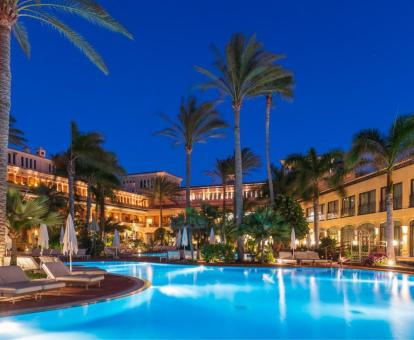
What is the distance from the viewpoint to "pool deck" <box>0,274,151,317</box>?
1089 cm

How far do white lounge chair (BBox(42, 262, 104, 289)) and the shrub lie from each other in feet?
41.8

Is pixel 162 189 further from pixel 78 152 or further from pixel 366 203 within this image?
pixel 366 203

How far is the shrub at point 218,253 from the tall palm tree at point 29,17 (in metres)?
14.2

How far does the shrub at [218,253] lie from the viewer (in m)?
26.8

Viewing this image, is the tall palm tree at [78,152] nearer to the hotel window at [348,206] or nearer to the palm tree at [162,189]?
Result: the hotel window at [348,206]

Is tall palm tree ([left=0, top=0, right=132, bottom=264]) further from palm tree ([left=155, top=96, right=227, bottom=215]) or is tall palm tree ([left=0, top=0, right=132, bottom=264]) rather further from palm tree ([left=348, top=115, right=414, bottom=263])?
palm tree ([left=155, top=96, right=227, bottom=215])

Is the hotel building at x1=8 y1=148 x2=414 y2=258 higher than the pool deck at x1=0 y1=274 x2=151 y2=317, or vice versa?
the hotel building at x1=8 y1=148 x2=414 y2=258

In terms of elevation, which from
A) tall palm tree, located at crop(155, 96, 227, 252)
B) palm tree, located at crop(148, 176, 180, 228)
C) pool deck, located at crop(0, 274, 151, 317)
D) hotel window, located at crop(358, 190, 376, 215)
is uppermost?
tall palm tree, located at crop(155, 96, 227, 252)

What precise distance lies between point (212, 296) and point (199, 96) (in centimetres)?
1989

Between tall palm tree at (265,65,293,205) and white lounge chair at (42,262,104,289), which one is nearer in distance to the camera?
white lounge chair at (42,262,104,289)

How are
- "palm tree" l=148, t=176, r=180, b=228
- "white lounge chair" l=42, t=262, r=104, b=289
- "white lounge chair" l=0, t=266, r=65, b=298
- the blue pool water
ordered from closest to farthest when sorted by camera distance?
the blue pool water
"white lounge chair" l=0, t=266, r=65, b=298
"white lounge chair" l=42, t=262, r=104, b=289
"palm tree" l=148, t=176, r=180, b=228

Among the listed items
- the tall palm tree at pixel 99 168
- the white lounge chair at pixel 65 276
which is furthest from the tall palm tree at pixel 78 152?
the white lounge chair at pixel 65 276

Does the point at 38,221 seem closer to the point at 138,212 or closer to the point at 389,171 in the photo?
the point at 389,171

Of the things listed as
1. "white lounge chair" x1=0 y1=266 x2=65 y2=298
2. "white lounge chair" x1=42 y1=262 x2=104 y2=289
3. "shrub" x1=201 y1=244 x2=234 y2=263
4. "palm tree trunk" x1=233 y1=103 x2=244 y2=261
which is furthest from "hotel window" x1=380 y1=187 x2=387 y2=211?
"white lounge chair" x1=0 y1=266 x2=65 y2=298
